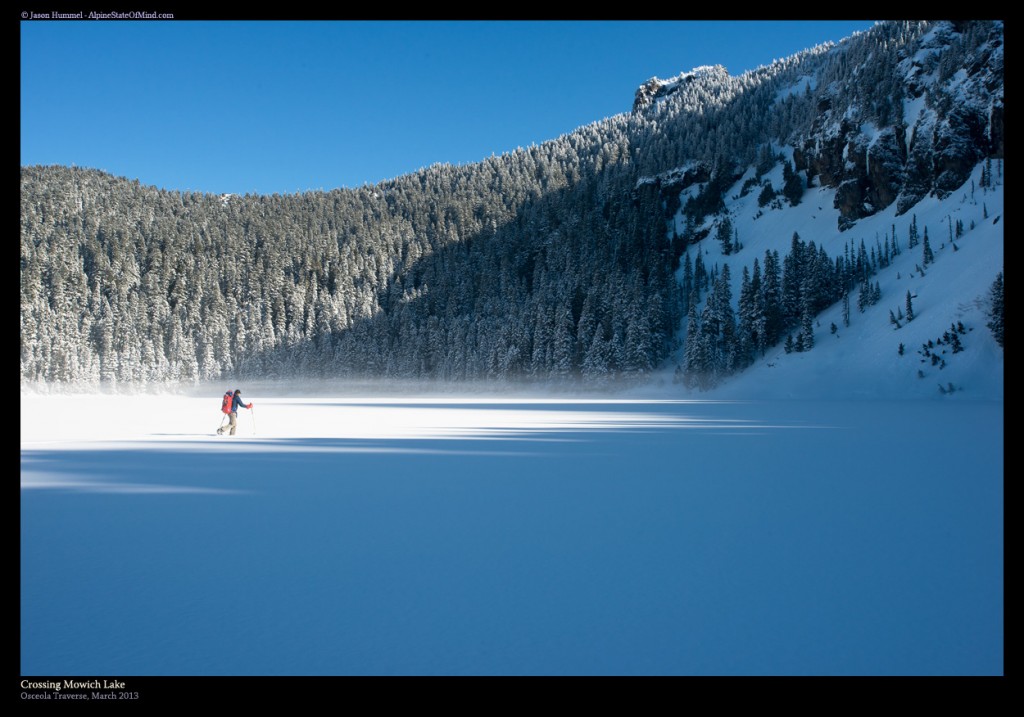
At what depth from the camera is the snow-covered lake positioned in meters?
4.02

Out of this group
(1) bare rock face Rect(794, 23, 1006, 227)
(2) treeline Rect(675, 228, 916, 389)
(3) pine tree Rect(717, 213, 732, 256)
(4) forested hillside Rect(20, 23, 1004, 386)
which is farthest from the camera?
(3) pine tree Rect(717, 213, 732, 256)

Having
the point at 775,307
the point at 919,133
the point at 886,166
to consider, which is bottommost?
the point at 775,307

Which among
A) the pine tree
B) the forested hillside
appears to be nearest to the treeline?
the forested hillside

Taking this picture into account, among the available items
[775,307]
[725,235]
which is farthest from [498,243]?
[775,307]

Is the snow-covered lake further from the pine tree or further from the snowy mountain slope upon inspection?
the pine tree

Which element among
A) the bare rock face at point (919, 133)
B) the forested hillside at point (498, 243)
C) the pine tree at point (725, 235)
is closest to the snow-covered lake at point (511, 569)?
the forested hillside at point (498, 243)

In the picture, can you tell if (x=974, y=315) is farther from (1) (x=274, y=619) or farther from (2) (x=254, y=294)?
(2) (x=254, y=294)

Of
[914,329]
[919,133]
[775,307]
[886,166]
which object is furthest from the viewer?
[886,166]

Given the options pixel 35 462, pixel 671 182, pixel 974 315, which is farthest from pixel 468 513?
pixel 671 182

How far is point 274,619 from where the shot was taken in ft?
14.9

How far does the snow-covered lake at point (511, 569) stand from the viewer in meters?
4.02

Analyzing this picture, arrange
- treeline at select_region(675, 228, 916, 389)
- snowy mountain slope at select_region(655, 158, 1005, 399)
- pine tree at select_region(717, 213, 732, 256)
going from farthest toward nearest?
pine tree at select_region(717, 213, 732, 256), treeline at select_region(675, 228, 916, 389), snowy mountain slope at select_region(655, 158, 1005, 399)

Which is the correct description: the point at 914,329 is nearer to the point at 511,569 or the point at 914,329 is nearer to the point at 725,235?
the point at 725,235

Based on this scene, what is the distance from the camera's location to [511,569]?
558 centimetres
